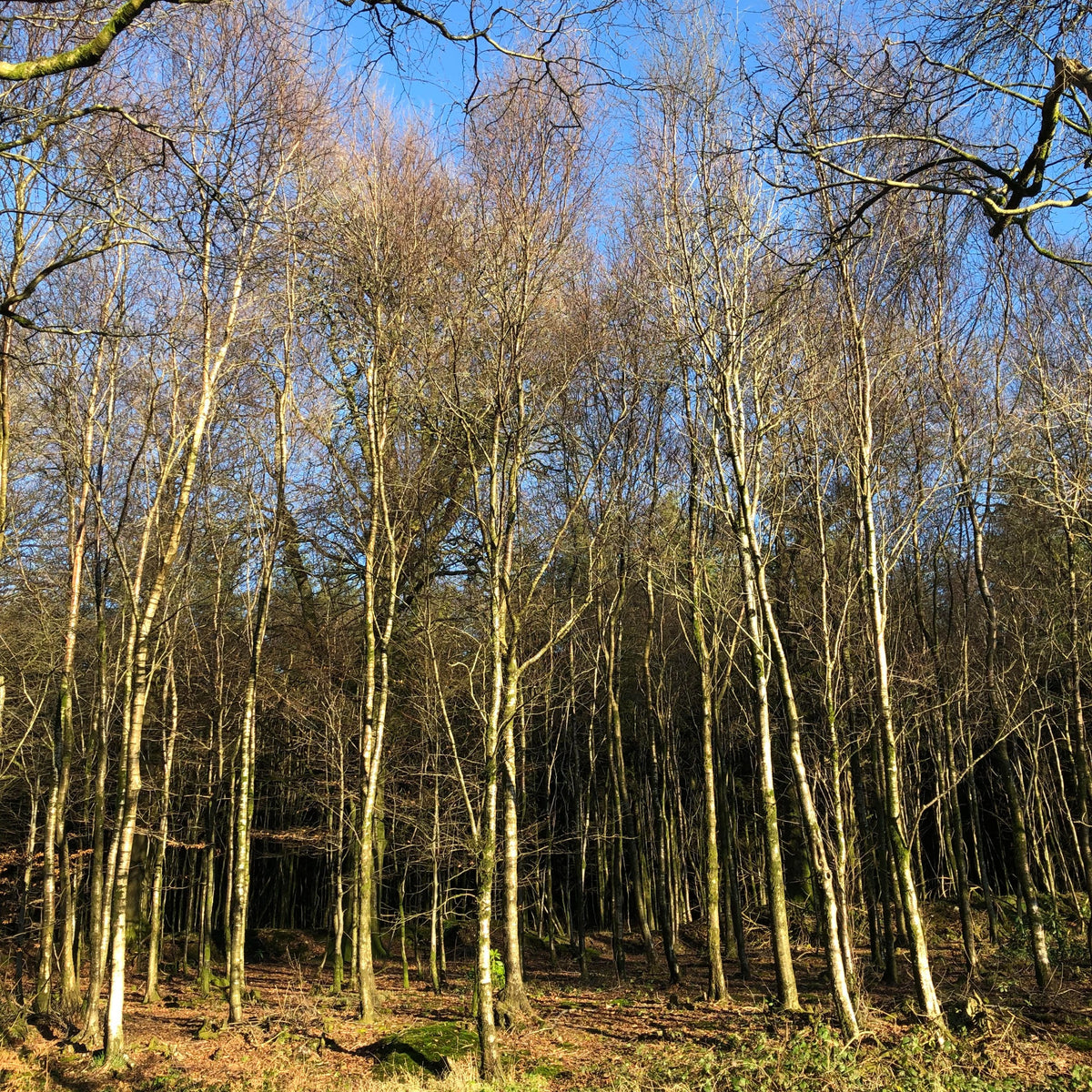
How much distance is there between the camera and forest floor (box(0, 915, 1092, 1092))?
727 centimetres

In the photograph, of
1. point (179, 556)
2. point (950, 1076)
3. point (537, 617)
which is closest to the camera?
point (950, 1076)

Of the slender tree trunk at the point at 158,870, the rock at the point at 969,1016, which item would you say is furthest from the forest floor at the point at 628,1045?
the slender tree trunk at the point at 158,870

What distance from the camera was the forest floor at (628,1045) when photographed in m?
7.27

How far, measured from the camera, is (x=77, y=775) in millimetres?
16406

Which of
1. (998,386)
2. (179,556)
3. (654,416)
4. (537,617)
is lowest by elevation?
(537,617)

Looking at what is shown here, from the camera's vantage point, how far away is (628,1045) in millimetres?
9242

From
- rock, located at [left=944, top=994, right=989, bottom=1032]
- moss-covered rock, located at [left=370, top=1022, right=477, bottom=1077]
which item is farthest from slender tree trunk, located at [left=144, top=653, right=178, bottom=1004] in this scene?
rock, located at [left=944, top=994, right=989, bottom=1032]

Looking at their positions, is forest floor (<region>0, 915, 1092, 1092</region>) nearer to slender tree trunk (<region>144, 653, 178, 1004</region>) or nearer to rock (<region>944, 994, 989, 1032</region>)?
rock (<region>944, 994, 989, 1032</region>)

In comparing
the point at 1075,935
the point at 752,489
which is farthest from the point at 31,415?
the point at 1075,935

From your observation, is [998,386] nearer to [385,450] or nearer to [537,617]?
[537,617]

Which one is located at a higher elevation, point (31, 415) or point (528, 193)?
point (528, 193)

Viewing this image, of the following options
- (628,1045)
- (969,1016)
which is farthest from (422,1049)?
(969,1016)

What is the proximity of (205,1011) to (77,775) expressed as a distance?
6.63 metres

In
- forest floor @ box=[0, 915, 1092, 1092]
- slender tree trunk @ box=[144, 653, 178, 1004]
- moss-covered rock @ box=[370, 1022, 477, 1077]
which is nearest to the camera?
forest floor @ box=[0, 915, 1092, 1092]
